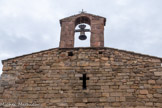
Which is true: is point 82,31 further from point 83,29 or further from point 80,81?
point 80,81

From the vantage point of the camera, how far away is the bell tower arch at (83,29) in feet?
25.3

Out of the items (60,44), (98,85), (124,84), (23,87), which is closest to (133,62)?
(124,84)

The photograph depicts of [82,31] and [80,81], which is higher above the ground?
[82,31]

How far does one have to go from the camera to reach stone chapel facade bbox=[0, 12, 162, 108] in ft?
20.3

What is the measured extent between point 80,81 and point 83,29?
236cm

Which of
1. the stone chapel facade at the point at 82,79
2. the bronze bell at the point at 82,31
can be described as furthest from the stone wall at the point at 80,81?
the bronze bell at the point at 82,31

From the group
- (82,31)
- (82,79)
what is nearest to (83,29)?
(82,31)

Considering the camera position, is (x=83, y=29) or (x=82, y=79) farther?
(x=83, y=29)

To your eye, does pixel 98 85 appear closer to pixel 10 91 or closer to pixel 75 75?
pixel 75 75

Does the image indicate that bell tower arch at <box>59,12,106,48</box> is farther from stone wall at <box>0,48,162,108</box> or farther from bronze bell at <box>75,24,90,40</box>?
stone wall at <box>0,48,162,108</box>

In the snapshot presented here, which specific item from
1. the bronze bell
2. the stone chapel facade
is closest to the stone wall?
the stone chapel facade

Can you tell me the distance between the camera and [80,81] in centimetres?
664

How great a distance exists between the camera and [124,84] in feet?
21.2

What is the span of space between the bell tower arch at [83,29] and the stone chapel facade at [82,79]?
3cm
